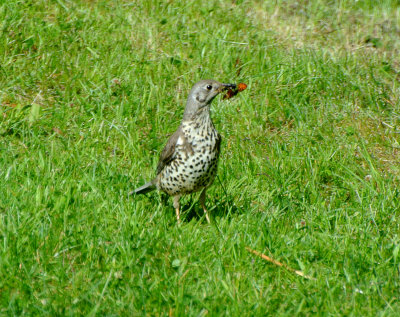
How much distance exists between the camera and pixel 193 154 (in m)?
5.38

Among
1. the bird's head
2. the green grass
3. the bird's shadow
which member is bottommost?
the bird's shadow

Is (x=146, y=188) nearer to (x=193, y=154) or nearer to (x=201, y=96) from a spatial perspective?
(x=193, y=154)

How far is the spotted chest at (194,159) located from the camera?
5363 mm

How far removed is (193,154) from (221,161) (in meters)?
1.11

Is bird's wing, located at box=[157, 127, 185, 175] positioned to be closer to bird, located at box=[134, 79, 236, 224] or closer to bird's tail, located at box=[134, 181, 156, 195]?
bird, located at box=[134, 79, 236, 224]

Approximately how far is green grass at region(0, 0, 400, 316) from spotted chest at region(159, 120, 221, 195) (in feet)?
0.83

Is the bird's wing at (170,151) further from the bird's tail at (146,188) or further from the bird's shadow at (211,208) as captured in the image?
the bird's shadow at (211,208)

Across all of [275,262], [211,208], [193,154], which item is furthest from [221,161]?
[275,262]

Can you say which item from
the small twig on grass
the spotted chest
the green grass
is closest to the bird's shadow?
the green grass

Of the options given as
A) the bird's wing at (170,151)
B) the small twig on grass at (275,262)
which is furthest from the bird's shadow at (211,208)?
the small twig on grass at (275,262)

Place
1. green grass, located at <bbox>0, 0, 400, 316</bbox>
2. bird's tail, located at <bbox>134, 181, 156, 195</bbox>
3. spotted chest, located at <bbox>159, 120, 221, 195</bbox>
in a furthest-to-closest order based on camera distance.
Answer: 1. bird's tail, located at <bbox>134, 181, 156, 195</bbox>
2. spotted chest, located at <bbox>159, 120, 221, 195</bbox>
3. green grass, located at <bbox>0, 0, 400, 316</bbox>

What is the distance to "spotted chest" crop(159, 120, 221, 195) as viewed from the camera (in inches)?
211

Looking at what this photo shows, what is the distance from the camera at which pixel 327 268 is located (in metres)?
4.64

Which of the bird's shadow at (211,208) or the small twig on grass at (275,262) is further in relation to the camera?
the bird's shadow at (211,208)
